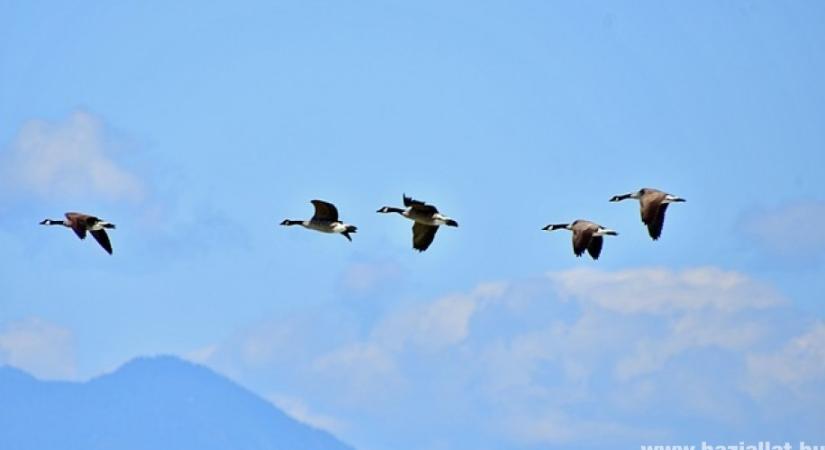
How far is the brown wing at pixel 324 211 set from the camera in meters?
52.1

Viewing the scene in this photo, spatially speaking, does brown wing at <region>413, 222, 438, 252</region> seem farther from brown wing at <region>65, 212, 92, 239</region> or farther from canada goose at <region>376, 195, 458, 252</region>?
brown wing at <region>65, 212, 92, 239</region>

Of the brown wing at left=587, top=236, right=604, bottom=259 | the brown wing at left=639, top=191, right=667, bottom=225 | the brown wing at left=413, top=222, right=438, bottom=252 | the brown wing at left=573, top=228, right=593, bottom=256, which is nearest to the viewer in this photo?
the brown wing at left=573, top=228, right=593, bottom=256

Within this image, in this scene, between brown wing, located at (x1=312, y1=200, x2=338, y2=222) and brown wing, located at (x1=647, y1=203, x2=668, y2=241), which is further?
brown wing, located at (x1=312, y1=200, x2=338, y2=222)

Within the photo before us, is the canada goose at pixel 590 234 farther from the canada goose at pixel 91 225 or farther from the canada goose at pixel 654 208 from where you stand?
the canada goose at pixel 91 225

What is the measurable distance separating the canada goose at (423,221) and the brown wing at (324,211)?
1.66 metres

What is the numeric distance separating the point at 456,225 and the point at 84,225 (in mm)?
9040

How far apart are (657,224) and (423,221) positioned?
556 centimetres

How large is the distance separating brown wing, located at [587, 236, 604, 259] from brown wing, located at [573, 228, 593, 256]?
11.4 inches

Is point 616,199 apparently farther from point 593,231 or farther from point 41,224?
point 41,224

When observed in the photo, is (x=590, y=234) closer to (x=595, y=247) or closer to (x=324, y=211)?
(x=595, y=247)

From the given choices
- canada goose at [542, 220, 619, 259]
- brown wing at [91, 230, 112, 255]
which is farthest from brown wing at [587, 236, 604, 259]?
brown wing at [91, 230, 112, 255]

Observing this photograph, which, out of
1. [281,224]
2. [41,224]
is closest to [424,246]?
[281,224]

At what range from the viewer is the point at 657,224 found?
50.7 m

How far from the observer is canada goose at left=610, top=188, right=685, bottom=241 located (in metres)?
50.6
